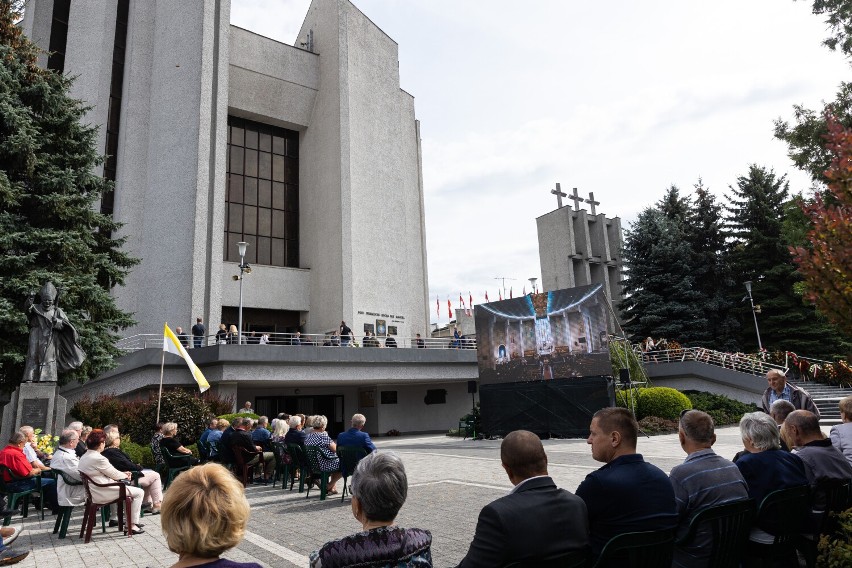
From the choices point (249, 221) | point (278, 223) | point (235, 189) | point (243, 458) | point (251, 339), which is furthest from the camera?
point (278, 223)

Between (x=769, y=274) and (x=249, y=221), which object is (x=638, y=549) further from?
(x=769, y=274)

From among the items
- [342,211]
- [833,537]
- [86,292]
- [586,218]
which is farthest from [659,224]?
[833,537]

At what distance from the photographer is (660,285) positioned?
34750 mm

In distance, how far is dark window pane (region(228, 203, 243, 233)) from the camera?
33.6 meters

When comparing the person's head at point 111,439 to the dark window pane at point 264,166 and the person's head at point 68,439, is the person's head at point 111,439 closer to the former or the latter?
the person's head at point 68,439

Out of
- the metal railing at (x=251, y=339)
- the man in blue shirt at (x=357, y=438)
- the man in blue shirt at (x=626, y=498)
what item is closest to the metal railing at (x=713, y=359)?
the metal railing at (x=251, y=339)

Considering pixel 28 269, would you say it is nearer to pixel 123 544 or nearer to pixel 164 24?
pixel 123 544

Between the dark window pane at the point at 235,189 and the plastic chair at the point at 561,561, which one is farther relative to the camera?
the dark window pane at the point at 235,189

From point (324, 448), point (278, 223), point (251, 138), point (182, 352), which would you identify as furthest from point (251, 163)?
point (324, 448)

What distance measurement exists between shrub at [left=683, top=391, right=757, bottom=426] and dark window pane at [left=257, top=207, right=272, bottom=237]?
25566mm

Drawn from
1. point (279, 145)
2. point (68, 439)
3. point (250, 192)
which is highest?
point (279, 145)

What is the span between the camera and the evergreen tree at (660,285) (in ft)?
110

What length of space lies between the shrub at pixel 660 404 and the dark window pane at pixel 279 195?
2483 cm

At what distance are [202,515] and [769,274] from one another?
1546 inches
